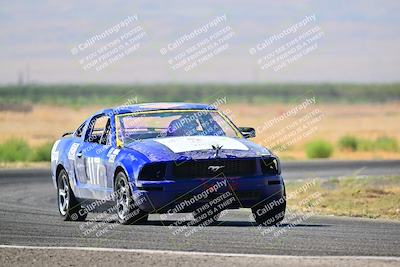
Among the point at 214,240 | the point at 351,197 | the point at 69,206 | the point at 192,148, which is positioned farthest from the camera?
the point at 351,197

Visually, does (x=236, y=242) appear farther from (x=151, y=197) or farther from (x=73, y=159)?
(x=73, y=159)

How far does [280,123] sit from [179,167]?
228 ft

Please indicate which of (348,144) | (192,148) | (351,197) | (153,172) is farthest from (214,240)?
(348,144)

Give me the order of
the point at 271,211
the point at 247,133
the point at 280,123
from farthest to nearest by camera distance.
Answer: the point at 280,123 < the point at 247,133 < the point at 271,211

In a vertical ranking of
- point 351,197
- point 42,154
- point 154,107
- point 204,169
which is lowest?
point 42,154

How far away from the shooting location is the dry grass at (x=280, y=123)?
63.4 m

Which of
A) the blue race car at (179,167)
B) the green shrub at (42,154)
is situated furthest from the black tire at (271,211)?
the green shrub at (42,154)

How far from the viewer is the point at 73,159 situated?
57.8ft

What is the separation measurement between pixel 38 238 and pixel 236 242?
231 centimetres

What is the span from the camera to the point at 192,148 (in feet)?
50.2

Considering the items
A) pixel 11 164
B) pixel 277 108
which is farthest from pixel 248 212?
pixel 277 108

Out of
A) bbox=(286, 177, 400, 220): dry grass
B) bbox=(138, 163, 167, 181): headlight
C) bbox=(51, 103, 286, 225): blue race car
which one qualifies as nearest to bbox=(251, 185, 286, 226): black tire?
bbox=(51, 103, 286, 225): blue race car

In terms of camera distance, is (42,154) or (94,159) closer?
(94,159)

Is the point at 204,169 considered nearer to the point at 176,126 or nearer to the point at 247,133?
the point at 176,126
